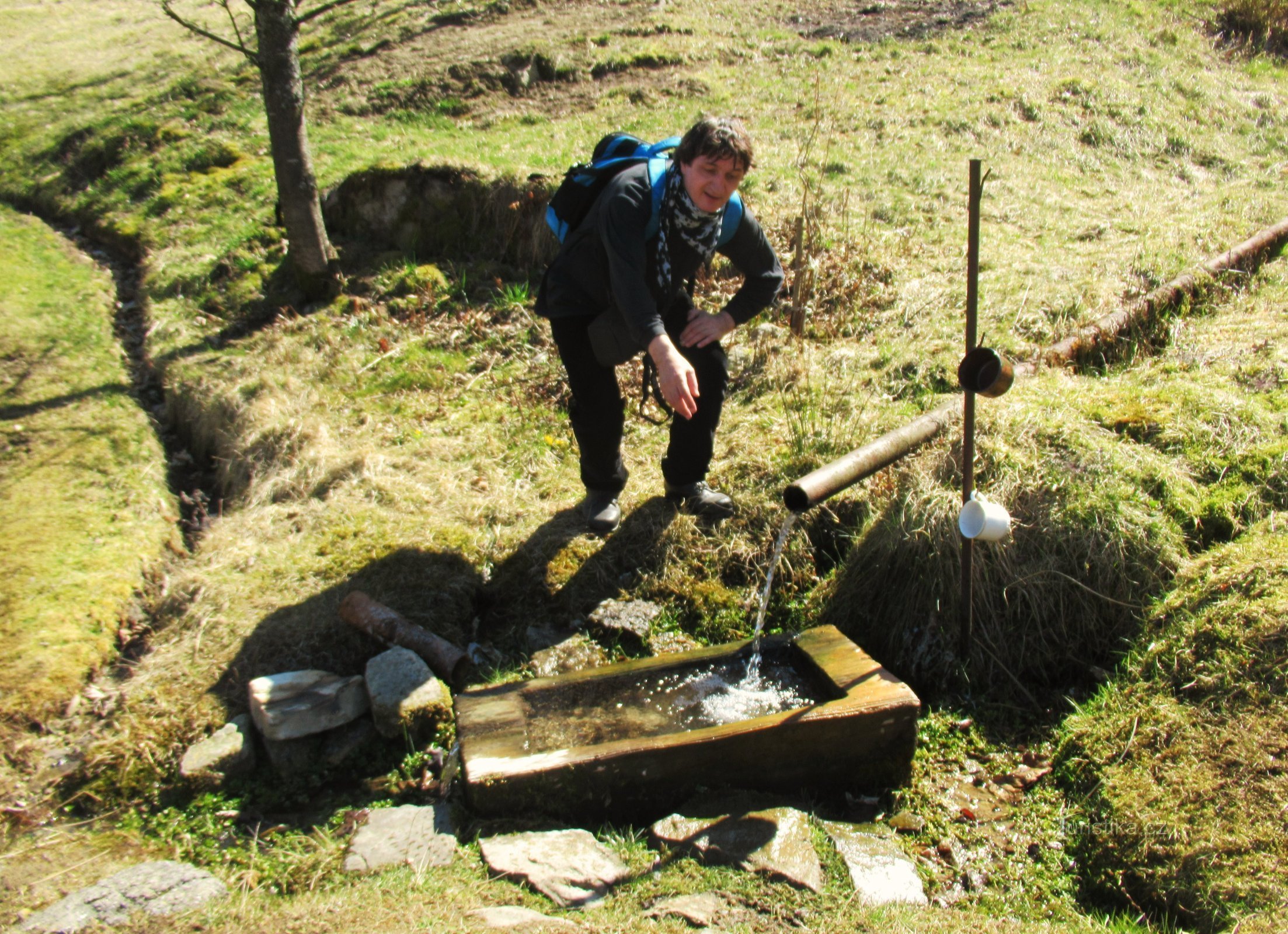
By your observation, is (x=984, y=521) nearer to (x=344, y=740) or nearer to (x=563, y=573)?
(x=563, y=573)

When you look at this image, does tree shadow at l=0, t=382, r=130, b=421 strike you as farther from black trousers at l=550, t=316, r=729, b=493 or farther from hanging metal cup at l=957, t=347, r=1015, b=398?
hanging metal cup at l=957, t=347, r=1015, b=398

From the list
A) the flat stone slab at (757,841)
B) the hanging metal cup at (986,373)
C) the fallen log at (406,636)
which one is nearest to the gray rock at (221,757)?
the fallen log at (406,636)

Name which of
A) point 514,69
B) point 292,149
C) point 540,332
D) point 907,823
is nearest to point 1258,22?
point 514,69

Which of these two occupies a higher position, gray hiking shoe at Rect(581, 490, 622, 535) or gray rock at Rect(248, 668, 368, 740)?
gray hiking shoe at Rect(581, 490, 622, 535)

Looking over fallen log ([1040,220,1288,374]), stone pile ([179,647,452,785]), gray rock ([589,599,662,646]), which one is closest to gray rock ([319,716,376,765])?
stone pile ([179,647,452,785])

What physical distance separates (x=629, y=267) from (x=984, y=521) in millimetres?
1634

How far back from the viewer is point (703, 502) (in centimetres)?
465

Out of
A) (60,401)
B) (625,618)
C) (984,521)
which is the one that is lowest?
(625,618)

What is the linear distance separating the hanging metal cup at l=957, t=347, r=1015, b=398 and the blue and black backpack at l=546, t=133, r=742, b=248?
1.18m

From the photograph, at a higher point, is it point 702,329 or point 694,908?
point 702,329

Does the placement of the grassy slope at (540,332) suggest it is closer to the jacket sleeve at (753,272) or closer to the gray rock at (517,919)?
the gray rock at (517,919)

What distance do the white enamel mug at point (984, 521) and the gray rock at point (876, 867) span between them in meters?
1.14

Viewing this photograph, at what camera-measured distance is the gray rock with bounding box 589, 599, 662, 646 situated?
4.25 metres

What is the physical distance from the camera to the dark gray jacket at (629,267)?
364cm
